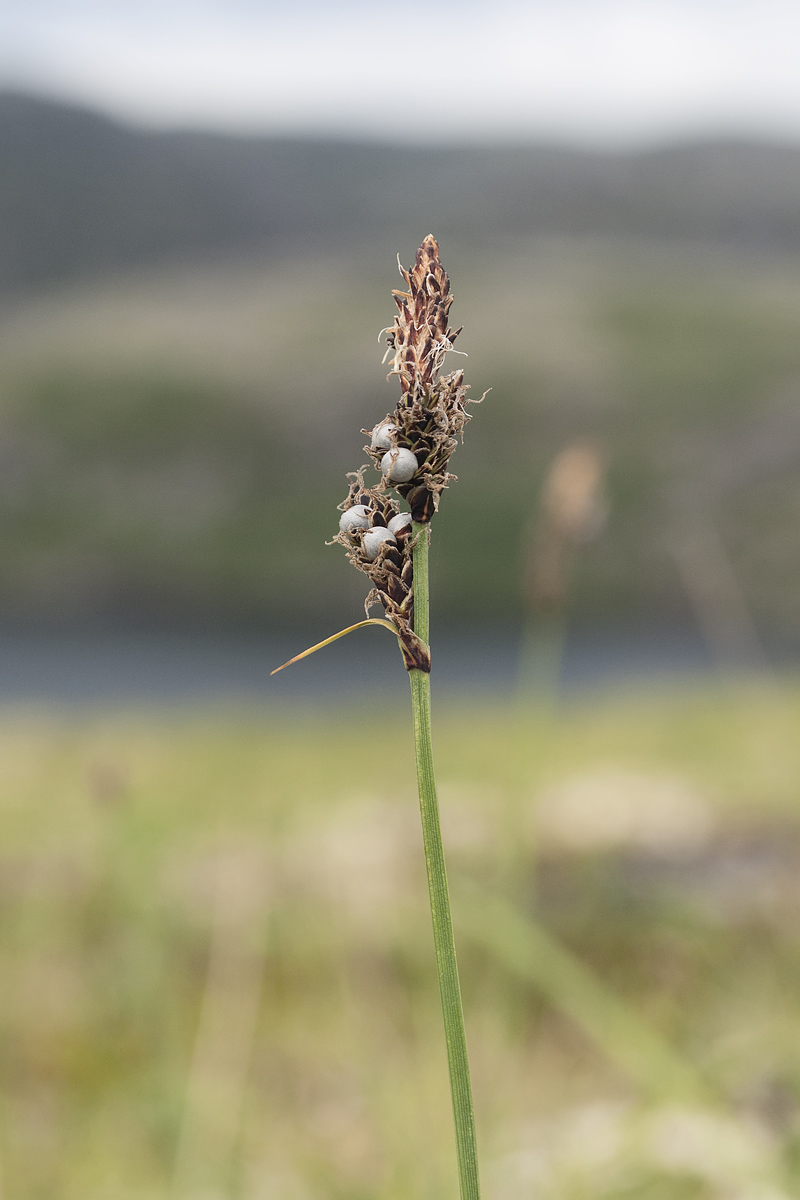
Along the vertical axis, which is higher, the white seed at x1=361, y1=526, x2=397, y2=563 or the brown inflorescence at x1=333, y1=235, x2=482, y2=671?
the brown inflorescence at x1=333, y1=235, x2=482, y2=671

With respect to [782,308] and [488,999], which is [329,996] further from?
[782,308]

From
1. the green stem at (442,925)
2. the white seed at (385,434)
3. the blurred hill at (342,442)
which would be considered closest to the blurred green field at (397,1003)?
the green stem at (442,925)

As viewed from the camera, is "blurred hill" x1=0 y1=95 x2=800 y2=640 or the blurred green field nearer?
the blurred green field

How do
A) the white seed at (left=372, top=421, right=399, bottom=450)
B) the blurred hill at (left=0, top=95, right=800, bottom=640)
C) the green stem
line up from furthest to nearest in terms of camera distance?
the blurred hill at (left=0, top=95, right=800, bottom=640)
the white seed at (left=372, top=421, right=399, bottom=450)
the green stem

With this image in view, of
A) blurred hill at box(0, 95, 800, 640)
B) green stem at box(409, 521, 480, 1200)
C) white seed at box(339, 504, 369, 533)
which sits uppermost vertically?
blurred hill at box(0, 95, 800, 640)

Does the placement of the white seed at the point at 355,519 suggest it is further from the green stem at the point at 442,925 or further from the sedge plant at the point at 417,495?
the green stem at the point at 442,925

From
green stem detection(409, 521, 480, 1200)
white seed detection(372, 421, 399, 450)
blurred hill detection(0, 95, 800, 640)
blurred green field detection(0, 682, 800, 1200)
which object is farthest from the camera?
blurred hill detection(0, 95, 800, 640)

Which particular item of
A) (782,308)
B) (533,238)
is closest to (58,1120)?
(782,308)

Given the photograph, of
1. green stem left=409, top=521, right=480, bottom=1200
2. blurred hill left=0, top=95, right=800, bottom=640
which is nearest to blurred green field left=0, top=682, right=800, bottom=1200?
green stem left=409, top=521, right=480, bottom=1200

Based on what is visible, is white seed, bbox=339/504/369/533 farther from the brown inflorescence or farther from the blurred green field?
the blurred green field
